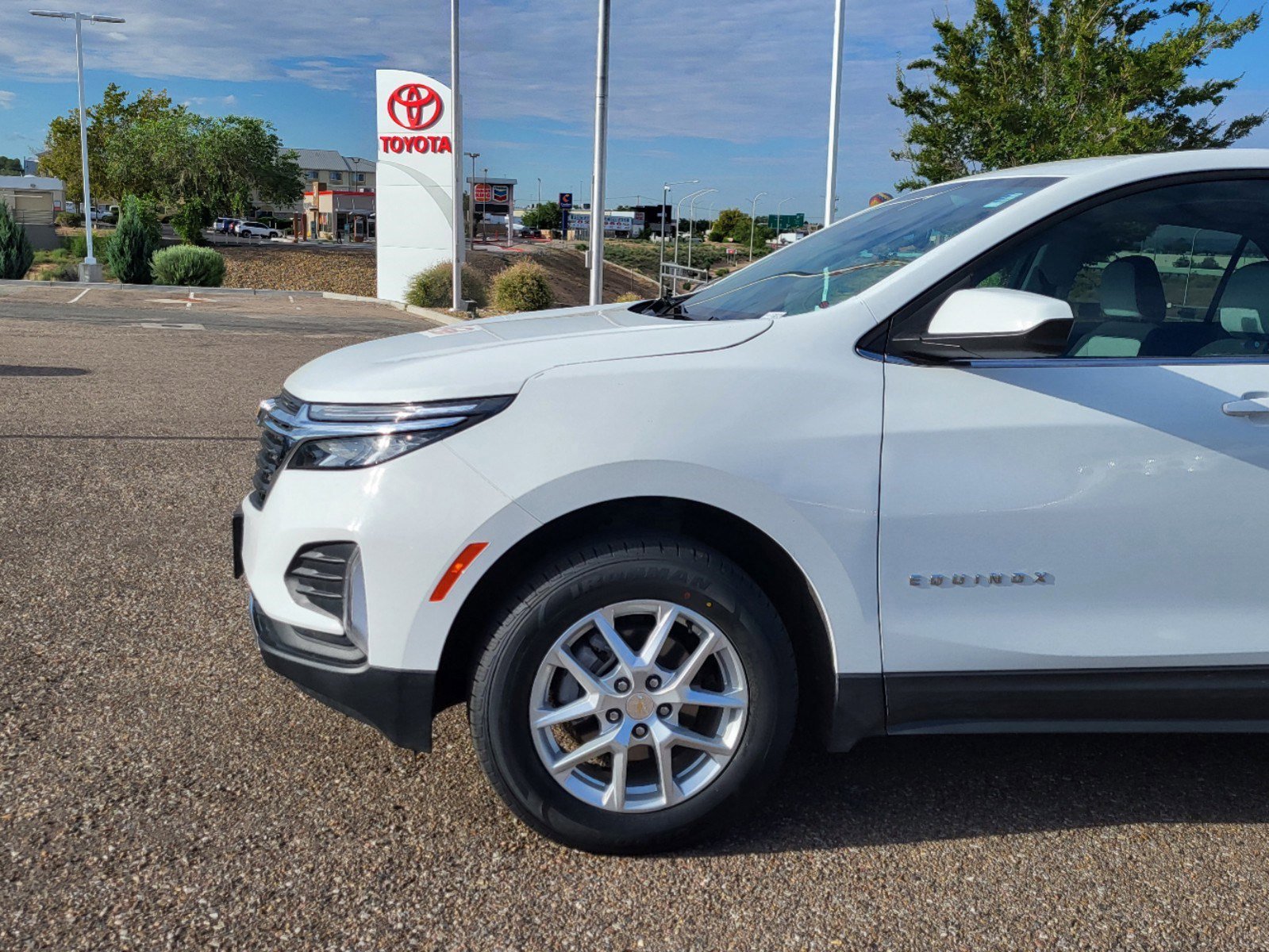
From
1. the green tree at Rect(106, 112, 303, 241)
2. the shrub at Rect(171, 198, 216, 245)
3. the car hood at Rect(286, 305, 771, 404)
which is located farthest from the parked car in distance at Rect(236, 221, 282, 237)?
the car hood at Rect(286, 305, 771, 404)

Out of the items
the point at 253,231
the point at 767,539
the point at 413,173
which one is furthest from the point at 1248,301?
the point at 253,231

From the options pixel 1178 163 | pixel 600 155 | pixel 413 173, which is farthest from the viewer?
pixel 413 173

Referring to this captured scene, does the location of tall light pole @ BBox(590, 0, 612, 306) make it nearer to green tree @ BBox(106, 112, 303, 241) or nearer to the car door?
the car door

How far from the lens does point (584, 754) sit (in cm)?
300

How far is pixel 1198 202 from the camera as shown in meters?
3.35

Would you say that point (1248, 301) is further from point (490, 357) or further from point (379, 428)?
point (379, 428)

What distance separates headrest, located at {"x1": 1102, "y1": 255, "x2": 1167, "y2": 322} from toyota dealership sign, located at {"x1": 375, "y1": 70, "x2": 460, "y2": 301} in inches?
959

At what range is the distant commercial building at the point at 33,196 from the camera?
76.7 metres

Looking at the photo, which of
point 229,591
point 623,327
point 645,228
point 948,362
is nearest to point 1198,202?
point 948,362

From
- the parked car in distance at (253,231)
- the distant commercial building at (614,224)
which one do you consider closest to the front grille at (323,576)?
the parked car in distance at (253,231)

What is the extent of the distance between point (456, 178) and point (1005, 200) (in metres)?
24.9

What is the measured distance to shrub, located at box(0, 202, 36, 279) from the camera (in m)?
32.6

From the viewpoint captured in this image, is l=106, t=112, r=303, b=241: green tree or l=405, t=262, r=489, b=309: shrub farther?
l=106, t=112, r=303, b=241: green tree

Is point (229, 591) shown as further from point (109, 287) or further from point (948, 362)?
point (109, 287)
